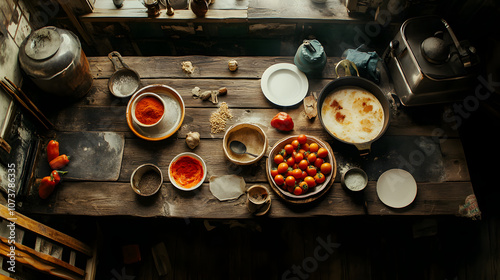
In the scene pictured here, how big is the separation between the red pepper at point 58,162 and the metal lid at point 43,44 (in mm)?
700

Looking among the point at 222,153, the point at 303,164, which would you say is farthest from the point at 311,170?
the point at 222,153

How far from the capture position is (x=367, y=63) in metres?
2.31

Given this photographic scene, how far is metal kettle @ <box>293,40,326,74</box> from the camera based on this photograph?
89.6 inches

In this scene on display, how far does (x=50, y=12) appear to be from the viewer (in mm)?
2617

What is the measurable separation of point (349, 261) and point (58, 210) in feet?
8.31

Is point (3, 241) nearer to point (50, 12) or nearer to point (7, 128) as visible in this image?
point (7, 128)

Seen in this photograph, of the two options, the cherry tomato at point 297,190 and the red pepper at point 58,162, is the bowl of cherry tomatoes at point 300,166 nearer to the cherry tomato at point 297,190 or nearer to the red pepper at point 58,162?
the cherry tomato at point 297,190

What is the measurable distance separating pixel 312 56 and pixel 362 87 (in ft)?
1.57

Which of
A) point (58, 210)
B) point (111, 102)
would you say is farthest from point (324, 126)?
point (58, 210)

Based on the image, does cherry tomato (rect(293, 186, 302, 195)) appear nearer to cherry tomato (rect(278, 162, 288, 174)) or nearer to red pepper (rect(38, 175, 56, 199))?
cherry tomato (rect(278, 162, 288, 174))

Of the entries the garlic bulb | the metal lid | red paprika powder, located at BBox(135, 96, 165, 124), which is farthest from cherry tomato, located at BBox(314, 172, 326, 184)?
the metal lid

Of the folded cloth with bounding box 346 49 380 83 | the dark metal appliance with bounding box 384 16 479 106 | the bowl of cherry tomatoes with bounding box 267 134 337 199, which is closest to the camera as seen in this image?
the dark metal appliance with bounding box 384 16 479 106

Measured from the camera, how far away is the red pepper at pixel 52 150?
A: 216 centimetres

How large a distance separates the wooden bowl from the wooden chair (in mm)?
1333
